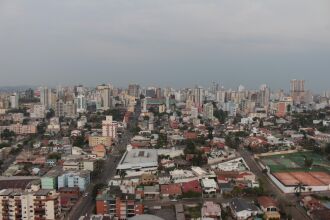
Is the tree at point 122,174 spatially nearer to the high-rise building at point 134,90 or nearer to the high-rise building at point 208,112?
the high-rise building at point 208,112

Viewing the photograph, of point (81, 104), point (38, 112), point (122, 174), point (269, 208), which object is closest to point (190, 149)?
point (122, 174)

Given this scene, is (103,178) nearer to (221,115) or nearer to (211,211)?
(211,211)

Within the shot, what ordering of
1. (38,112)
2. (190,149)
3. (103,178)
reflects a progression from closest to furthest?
(103,178) → (190,149) → (38,112)

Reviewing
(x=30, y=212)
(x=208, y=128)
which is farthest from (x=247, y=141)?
(x=30, y=212)

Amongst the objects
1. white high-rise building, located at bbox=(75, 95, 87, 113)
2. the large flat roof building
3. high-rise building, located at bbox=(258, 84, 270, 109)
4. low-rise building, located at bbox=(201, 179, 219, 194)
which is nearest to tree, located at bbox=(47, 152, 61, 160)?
the large flat roof building

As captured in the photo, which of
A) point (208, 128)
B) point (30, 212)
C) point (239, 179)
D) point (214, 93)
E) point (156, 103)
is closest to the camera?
point (30, 212)

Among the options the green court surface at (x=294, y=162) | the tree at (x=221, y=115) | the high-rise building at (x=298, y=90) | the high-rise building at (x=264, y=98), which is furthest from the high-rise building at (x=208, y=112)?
the high-rise building at (x=298, y=90)

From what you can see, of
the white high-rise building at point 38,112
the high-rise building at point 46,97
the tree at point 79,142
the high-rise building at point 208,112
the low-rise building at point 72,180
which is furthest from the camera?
the high-rise building at point 46,97

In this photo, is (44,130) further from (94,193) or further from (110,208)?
(110,208)
